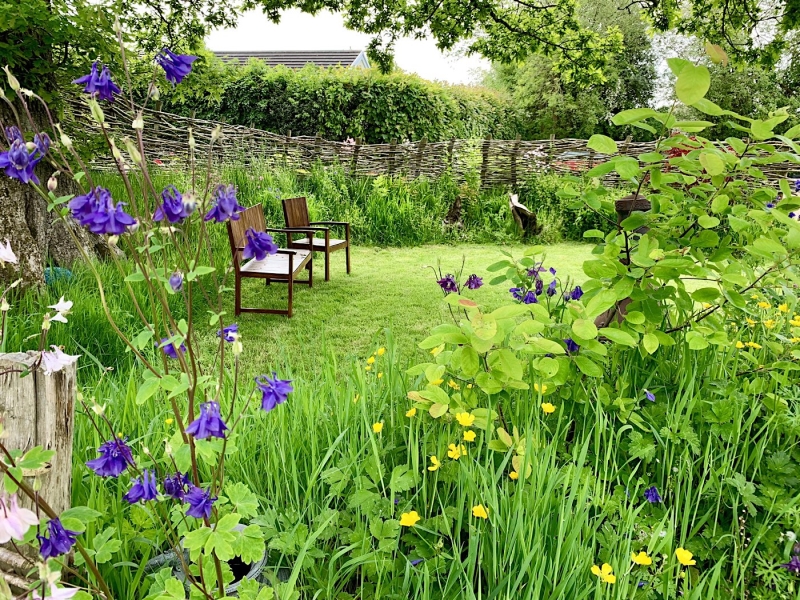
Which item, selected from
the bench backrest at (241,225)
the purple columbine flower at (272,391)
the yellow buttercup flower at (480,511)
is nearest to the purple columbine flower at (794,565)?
the yellow buttercup flower at (480,511)

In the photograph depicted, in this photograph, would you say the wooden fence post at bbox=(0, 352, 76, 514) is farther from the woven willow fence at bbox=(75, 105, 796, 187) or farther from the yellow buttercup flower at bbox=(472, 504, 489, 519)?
the woven willow fence at bbox=(75, 105, 796, 187)

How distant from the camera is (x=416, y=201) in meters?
8.51

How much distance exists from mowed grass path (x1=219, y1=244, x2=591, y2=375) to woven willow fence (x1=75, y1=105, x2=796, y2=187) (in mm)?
2147

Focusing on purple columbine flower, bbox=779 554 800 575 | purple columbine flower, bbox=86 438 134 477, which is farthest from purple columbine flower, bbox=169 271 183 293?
purple columbine flower, bbox=779 554 800 575

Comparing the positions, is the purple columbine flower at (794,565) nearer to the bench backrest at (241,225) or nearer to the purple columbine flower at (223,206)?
the purple columbine flower at (223,206)

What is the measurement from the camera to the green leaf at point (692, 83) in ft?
4.44

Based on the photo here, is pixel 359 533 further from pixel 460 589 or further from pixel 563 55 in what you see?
pixel 563 55

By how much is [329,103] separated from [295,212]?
19.7ft

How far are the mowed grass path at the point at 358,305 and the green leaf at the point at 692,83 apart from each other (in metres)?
1.74

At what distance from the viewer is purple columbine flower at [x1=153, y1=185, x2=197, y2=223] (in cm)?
80

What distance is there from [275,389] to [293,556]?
2.59 feet

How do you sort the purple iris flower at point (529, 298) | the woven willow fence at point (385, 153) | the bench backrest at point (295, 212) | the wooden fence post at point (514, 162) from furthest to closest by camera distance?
the wooden fence post at point (514, 162) < the woven willow fence at point (385, 153) < the bench backrest at point (295, 212) < the purple iris flower at point (529, 298)

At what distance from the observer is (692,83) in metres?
1.37

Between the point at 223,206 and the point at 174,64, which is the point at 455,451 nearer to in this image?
the point at 223,206
